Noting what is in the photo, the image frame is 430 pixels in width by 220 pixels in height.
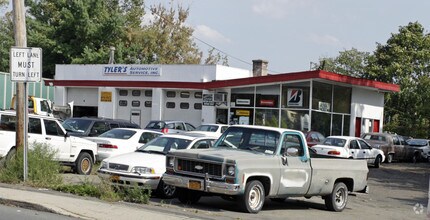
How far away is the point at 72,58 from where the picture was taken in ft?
175

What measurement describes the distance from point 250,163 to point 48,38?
46.3 metres

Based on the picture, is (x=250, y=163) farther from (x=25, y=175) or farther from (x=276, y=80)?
(x=276, y=80)

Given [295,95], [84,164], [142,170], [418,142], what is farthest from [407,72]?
[142,170]

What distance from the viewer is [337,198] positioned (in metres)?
14.2

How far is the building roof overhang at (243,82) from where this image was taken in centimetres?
3226

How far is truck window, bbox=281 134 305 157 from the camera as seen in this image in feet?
41.8

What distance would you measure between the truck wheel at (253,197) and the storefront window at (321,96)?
21.6 m

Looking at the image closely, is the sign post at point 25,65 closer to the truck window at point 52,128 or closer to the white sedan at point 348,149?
the truck window at point 52,128

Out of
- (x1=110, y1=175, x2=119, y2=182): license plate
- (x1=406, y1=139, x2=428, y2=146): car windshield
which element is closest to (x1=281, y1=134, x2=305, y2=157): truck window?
(x1=110, y1=175, x2=119, y2=182): license plate

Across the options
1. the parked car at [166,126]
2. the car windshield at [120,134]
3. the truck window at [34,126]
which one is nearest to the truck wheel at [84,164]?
the car windshield at [120,134]

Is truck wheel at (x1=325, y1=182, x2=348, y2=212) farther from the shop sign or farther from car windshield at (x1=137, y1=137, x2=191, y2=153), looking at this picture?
the shop sign

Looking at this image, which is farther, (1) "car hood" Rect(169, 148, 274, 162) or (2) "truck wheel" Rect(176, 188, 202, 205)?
(2) "truck wheel" Rect(176, 188, 202, 205)

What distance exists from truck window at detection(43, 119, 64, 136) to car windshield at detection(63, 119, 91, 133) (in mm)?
4486

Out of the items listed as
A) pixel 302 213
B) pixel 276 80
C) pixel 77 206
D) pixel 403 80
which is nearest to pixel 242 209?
pixel 302 213
